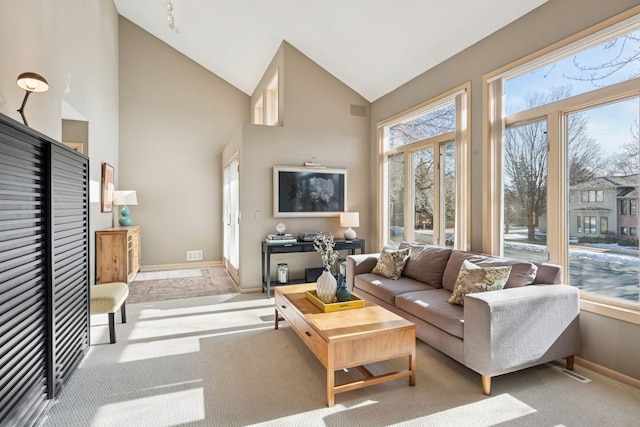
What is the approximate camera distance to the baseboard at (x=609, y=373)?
2.38m

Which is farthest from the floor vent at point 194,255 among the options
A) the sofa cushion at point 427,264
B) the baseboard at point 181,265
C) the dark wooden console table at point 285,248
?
the sofa cushion at point 427,264

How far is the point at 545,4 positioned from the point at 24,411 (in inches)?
183

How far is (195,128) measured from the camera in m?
7.07

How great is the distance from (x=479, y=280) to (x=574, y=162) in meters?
1.30

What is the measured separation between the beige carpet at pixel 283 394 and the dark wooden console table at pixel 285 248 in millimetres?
1590

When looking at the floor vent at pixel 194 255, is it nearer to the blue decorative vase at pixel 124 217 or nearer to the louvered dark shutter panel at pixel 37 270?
the blue decorative vase at pixel 124 217

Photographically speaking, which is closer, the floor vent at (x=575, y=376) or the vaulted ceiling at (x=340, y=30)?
the floor vent at (x=575, y=376)

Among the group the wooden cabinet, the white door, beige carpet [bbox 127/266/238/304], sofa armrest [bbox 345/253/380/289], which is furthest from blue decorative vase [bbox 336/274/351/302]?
the wooden cabinet

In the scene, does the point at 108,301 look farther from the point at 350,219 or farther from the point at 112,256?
the point at 350,219

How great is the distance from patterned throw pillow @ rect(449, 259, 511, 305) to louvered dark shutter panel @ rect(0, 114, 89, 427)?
285cm

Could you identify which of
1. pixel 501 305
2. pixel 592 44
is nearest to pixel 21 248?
pixel 501 305

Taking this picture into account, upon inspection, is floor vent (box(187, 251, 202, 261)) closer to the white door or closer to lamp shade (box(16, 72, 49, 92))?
the white door

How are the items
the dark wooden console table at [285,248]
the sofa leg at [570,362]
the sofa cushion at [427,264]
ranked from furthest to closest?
1. the dark wooden console table at [285,248]
2. the sofa cushion at [427,264]
3. the sofa leg at [570,362]

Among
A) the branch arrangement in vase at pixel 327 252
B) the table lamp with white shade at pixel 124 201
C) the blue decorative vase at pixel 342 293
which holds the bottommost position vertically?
the blue decorative vase at pixel 342 293
